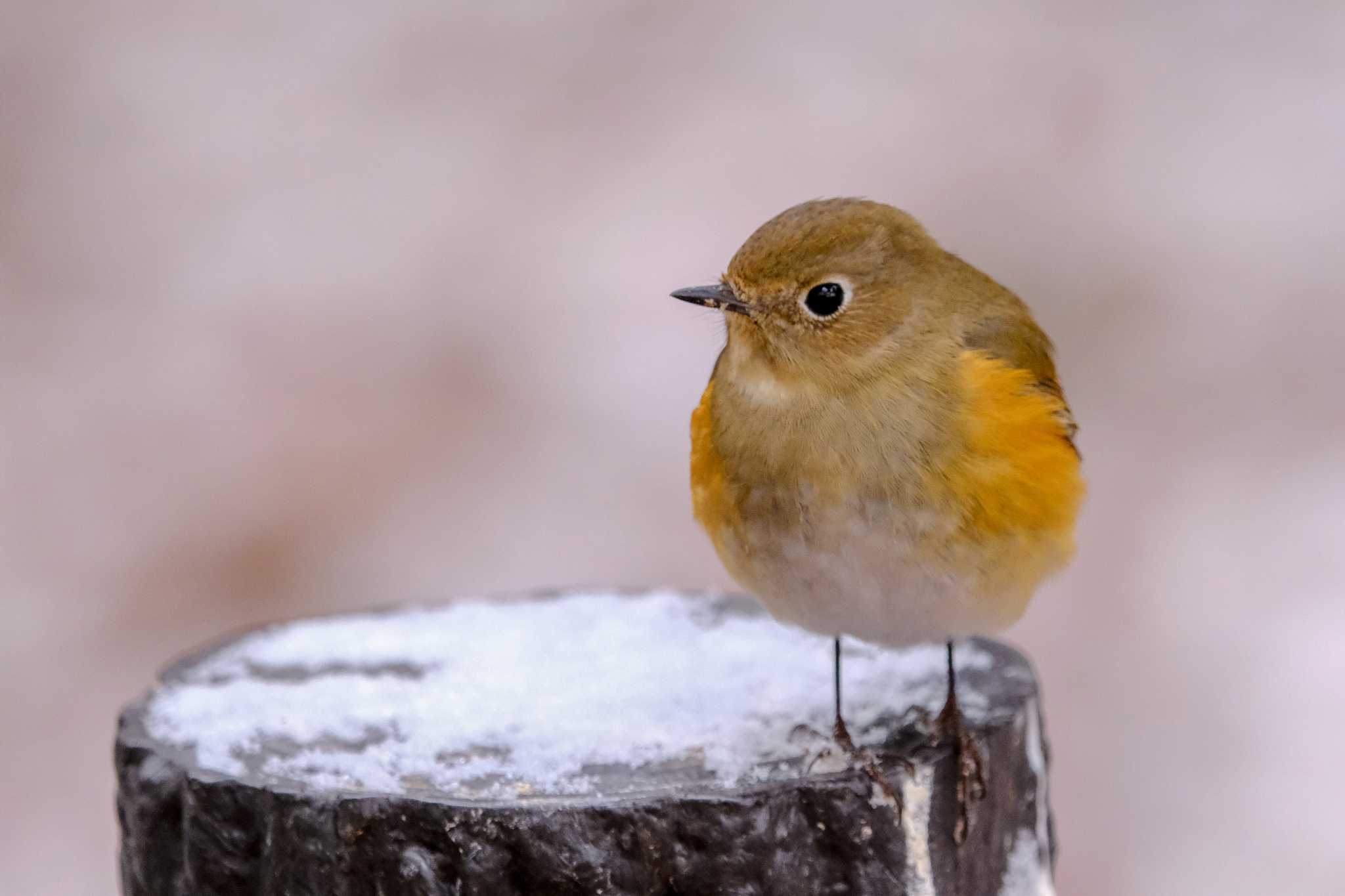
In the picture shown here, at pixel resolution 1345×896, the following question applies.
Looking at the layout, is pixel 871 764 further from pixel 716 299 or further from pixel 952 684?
pixel 716 299

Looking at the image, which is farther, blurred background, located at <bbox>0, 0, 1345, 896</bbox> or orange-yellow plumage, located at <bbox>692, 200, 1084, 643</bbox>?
blurred background, located at <bbox>0, 0, 1345, 896</bbox>

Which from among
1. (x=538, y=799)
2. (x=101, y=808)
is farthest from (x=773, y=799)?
(x=101, y=808)

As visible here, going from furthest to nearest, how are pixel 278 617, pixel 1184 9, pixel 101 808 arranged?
pixel 1184 9
pixel 278 617
pixel 101 808

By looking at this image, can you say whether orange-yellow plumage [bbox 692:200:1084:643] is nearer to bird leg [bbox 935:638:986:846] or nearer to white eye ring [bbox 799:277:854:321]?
white eye ring [bbox 799:277:854:321]

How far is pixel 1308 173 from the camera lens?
7949mm

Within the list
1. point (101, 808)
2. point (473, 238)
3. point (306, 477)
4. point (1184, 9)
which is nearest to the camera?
point (101, 808)

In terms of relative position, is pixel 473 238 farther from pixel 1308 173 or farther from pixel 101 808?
pixel 1308 173

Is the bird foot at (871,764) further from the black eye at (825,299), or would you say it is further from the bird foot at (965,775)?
the black eye at (825,299)

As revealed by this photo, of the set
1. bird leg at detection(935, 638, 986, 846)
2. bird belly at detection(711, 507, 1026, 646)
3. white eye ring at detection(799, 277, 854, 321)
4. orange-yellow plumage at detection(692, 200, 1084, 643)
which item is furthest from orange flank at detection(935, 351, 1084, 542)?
bird leg at detection(935, 638, 986, 846)

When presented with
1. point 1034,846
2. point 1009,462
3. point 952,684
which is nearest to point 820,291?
point 1009,462

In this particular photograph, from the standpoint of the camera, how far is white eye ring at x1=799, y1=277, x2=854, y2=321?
130 inches

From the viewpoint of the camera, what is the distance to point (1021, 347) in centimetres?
353

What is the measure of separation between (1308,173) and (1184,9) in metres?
1.18

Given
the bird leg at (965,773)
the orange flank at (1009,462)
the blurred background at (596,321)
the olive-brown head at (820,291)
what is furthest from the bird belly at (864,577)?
the blurred background at (596,321)
